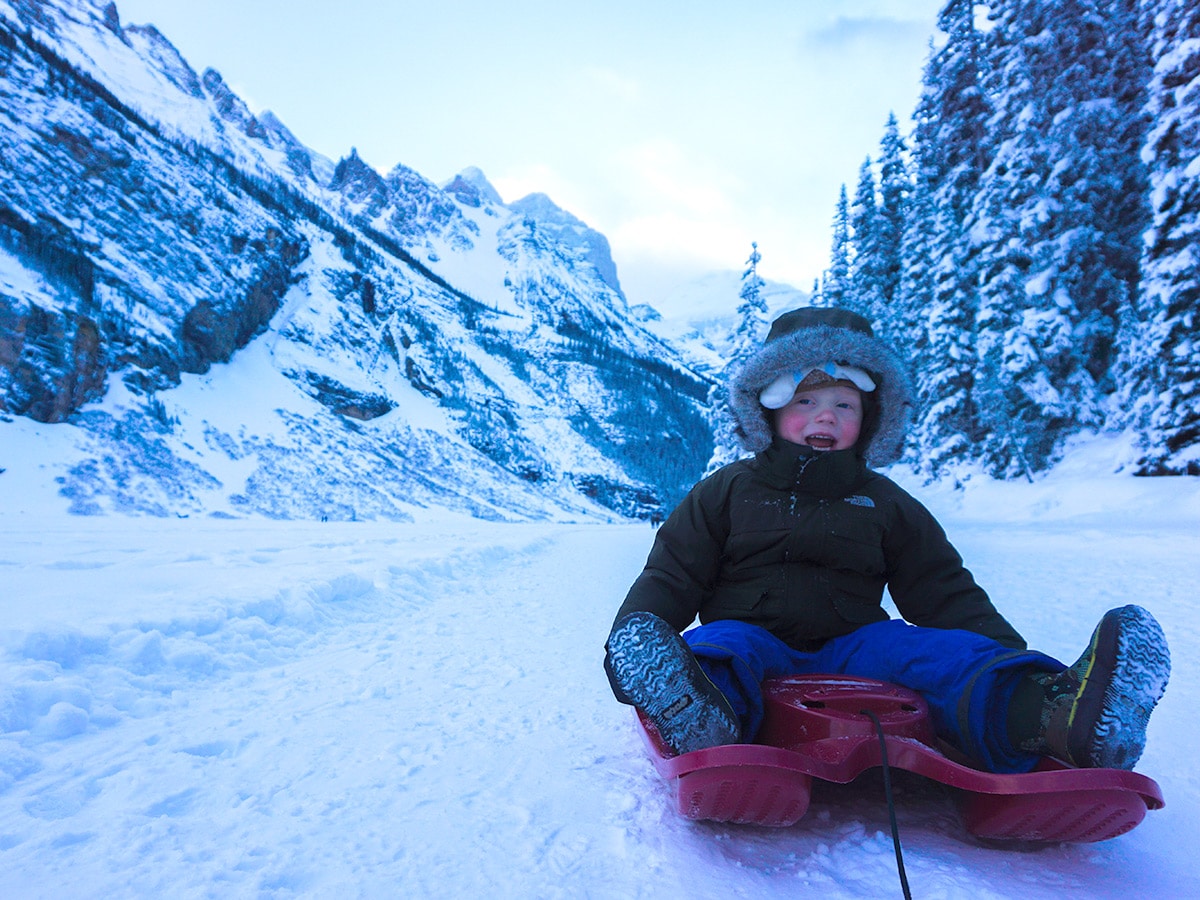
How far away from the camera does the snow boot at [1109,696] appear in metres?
1.28

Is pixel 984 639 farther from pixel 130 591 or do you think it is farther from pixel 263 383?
pixel 263 383

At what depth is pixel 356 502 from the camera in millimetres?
24594

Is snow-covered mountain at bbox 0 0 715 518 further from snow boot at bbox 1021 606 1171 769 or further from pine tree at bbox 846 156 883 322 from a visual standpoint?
snow boot at bbox 1021 606 1171 769

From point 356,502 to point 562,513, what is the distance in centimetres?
1684

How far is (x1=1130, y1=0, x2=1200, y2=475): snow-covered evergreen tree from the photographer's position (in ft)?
36.8

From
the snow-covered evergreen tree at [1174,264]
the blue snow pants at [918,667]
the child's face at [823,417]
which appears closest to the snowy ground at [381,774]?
the blue snow pants at [918,667]

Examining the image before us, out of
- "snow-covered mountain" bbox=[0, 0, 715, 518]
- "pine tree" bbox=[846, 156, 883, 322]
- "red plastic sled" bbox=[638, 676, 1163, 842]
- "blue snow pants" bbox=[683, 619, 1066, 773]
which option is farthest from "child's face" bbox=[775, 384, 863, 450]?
"pine tree" bbox=[846, 156, 883, 322]

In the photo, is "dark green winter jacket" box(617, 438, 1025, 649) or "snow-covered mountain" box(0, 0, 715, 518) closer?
"dark green winter jacket" box(617, 438, 1025, 649)

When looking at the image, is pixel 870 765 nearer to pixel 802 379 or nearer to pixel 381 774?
pixel 381 774

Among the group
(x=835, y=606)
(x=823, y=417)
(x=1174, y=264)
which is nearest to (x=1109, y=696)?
(x=835, y=606)

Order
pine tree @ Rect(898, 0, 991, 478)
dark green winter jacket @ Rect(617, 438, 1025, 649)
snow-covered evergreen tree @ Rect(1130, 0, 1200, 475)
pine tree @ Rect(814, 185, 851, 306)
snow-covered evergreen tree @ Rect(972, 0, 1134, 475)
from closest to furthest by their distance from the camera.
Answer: dark green winter jacket @ Rect(617, 438, 1025, 649)
snow-covered evergreen tree @ Rect(1130, 0, 1200, 475)
snow-covered evergreen tree @ Rect(972, 0, 1134, 475)
pine tree @ Rect(898, 0, 991, 478)
pine tree @ Rect(814, 185, 851, 306)

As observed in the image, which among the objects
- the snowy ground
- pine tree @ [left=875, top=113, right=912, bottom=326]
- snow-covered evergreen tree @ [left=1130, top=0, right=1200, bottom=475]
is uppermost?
pine tree @ [left=875, top=113, right=912, bottom=326]

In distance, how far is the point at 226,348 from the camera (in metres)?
29.8

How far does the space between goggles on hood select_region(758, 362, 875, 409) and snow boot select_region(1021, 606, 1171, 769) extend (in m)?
1.23
